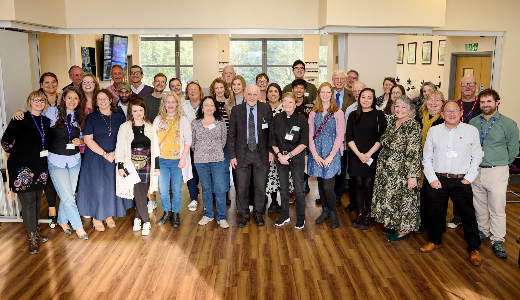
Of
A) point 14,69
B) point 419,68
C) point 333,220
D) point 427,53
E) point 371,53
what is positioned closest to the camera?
point 333,220

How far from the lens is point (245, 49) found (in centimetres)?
1359

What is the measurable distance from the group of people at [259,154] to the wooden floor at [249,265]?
0.17 m

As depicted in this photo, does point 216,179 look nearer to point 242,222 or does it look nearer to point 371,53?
point 242,222

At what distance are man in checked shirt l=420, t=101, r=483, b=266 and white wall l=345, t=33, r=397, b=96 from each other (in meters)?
2.98

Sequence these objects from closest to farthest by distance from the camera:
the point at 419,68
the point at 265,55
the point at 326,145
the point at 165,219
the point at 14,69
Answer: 1. the point at 326,145
2. the point at 165,219
3. the point at 14,69
4. the point at 419,68
5. the point at 265,55

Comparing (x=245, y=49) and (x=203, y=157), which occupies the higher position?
(x=245, y=49)

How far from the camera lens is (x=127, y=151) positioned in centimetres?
445


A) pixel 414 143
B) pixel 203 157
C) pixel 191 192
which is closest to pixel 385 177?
pixel 414 143

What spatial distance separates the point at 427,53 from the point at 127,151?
7.75 meters

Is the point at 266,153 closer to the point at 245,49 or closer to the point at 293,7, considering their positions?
the point at 293,7

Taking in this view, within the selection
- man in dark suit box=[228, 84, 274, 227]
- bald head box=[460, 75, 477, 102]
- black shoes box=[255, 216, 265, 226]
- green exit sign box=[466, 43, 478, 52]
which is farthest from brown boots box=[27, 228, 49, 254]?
green exit sign box=[466, 43, 478, 52]

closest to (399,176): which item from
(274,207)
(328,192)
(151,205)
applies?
(328,192)

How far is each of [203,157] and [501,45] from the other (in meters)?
5.65

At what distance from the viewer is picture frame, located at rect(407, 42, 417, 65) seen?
10.2 meters
